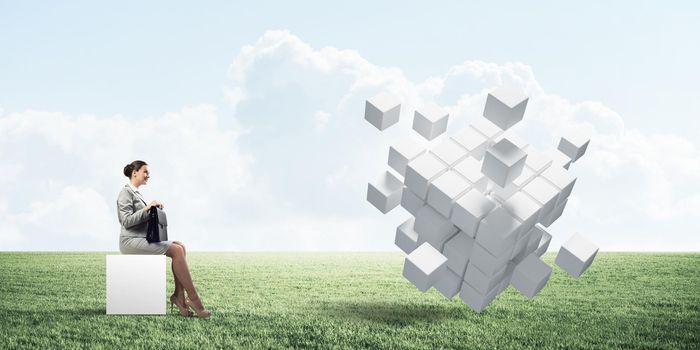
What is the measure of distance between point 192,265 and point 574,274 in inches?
327

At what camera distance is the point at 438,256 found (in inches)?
237

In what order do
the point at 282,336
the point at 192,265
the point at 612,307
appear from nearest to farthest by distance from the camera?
the point at 282,336, the point at 612,307, the point at 192,265

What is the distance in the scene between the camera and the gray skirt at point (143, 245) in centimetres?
648

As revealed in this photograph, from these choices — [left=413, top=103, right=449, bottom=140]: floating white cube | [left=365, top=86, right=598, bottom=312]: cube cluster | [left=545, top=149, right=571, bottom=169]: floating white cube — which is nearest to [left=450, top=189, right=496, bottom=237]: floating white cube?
[left=365, top=86, right=598, bottom=312]: cube cluster

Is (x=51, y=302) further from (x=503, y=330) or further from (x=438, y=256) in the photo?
(x=503, y=330)

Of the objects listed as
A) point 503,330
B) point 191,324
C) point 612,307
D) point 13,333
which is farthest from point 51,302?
point 612,307

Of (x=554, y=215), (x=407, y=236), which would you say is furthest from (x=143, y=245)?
(x=554, y=215)

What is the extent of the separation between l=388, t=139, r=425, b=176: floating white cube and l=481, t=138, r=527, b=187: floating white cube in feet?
2.39

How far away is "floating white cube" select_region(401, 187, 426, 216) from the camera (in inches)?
248

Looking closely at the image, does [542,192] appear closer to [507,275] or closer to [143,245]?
[507,275]

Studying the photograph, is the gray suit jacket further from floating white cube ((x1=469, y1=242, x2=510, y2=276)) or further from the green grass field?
floating white cube ((x1=469, y1=242, x2=510, y2=276))

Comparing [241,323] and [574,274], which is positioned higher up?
[574,274]

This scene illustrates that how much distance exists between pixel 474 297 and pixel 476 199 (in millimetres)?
1263

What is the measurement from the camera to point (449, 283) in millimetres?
6609
